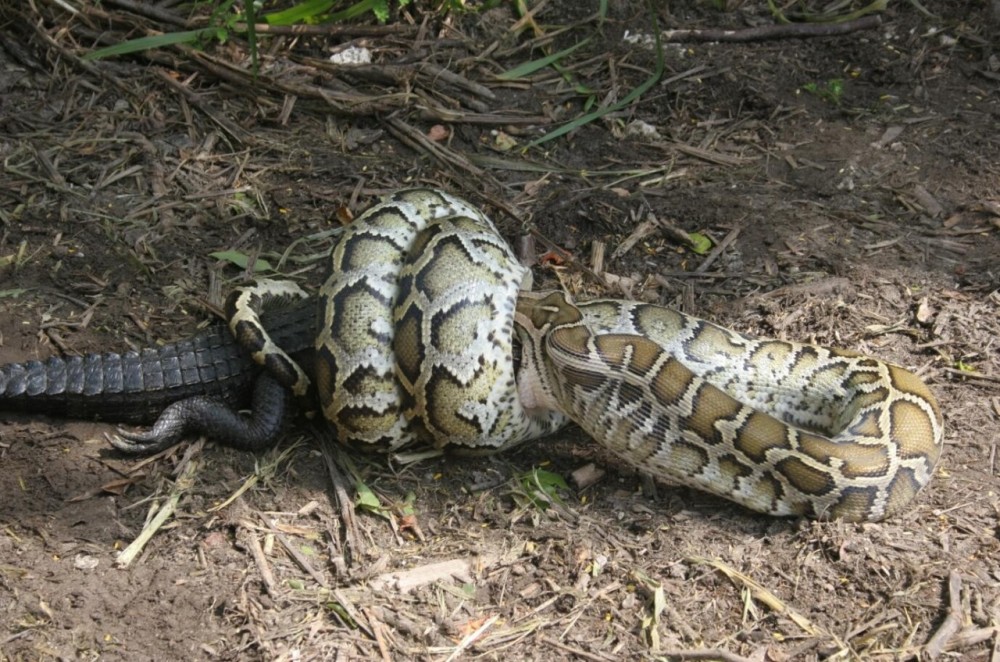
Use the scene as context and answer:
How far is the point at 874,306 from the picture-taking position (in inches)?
248

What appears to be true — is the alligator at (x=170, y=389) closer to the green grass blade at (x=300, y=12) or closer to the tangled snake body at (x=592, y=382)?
the tangled snake body at (x=592, y=382)

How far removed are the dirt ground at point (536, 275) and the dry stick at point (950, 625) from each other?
0.05 ft

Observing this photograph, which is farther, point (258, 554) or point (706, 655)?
point (258, 554)

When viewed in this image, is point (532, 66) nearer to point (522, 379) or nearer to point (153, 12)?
point (153, 12)

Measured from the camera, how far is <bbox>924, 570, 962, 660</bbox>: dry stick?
14.6 feet

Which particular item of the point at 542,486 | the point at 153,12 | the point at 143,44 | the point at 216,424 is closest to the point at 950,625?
the point at 542,486

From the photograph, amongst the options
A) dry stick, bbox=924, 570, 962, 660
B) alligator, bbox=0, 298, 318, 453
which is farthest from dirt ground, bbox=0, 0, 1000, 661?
alligator, bbox=0, 298, 318, 453

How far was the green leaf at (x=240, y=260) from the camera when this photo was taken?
672 centimetres

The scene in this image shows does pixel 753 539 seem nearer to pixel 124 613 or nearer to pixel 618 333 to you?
pixel 618 333

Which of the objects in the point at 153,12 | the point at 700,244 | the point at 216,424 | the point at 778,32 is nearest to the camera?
the point at 216,424

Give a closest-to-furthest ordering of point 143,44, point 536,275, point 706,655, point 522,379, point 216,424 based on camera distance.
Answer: point 706,655
point 216,424
point 522,379
point 536,275
point 143,44

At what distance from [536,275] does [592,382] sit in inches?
51.6

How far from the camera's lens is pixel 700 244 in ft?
22.3

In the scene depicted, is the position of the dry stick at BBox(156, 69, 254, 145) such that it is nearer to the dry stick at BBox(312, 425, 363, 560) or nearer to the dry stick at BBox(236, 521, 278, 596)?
the dry stick at BBox(312, 425, 363, 560)
